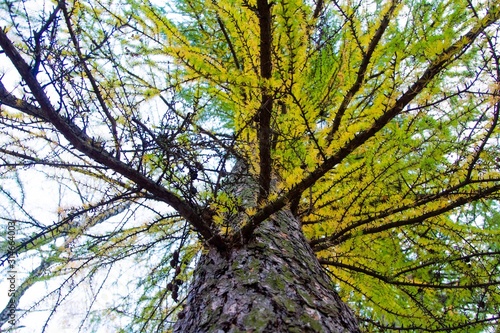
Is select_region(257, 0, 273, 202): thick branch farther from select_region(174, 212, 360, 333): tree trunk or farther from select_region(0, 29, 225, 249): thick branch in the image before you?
select_region(0, 29, 225, 249): thick branch

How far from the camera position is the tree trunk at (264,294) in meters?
1.04

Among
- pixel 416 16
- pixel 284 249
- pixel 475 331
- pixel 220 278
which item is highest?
pixel 416 16

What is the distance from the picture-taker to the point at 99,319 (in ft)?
8.86

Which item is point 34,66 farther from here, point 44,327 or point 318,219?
point 318,219

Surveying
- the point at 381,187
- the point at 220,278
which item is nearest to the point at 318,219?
the point at 381,187

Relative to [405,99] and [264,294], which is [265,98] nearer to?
[405,99]

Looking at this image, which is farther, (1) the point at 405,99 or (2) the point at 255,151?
(2) the point at 255,151

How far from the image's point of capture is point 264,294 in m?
1.15

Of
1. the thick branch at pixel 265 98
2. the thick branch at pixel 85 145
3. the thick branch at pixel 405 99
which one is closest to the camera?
the thick branch at pixel 85 145

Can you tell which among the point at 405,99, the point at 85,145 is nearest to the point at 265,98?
the point at 405,99

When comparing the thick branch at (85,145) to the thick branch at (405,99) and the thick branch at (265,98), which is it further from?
the thick branch at (265,98)

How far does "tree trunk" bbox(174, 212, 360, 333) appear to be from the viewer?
1.04 meters

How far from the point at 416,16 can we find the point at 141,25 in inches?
58.2

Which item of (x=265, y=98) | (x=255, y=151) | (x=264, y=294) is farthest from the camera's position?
(x=255, y=151)
